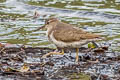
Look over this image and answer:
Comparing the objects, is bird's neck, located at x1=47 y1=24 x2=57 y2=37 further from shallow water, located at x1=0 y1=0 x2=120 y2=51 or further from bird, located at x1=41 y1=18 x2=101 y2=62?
shallow water, located at x1=0 y1=0 x2=120 y2=51

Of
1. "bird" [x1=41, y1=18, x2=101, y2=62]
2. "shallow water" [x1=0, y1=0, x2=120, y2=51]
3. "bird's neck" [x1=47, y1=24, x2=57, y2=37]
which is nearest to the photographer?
"bird" [x1=41, y1=18, x2=101, y2=62]

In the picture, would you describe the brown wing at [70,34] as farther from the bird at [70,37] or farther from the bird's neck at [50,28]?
the bird's neck at [50,28]

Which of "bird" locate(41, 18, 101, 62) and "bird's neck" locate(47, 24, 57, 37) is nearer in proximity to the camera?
"bird" locate(41, 18, 101, 62)

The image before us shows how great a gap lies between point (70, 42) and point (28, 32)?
5.20 metres

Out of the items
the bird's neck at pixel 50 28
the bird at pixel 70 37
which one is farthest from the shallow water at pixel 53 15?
the bird at pixel 70 37

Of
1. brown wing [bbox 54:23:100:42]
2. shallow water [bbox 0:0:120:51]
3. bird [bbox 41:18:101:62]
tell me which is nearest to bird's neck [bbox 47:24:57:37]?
bird [bbox 41:18:101:62]

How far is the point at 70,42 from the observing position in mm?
9227

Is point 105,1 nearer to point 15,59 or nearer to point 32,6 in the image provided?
point 32,6

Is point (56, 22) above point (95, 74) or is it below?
above

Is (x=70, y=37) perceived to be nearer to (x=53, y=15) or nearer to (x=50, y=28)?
(x=50, y=28)

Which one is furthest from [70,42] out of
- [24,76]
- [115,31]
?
[115,31]

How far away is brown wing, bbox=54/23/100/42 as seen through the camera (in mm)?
9133

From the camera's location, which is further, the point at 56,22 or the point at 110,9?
the point at 110,9

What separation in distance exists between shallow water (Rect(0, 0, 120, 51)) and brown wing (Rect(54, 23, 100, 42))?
252 cm
